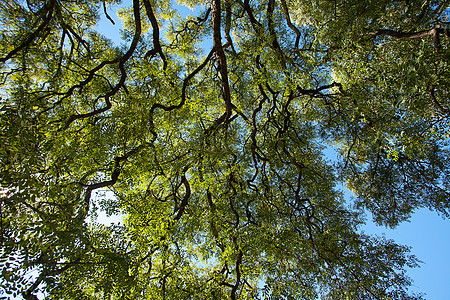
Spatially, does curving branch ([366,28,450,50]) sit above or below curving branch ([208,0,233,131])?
below

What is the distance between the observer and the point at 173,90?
7.47 m

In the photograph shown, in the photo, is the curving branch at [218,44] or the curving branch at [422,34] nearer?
the curving branch at [422,34]

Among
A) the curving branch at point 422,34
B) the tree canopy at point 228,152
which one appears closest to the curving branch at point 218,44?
the tree canopy at point 228,152

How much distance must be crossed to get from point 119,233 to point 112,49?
5638 millimetres

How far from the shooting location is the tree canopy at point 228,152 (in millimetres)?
4285

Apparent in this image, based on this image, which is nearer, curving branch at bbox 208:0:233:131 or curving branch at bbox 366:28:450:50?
curving branch at bbox 366:28:450:50

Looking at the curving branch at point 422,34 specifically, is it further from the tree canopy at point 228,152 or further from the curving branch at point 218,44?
the curving branch at point 218,44

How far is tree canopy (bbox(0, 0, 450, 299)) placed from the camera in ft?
14.1

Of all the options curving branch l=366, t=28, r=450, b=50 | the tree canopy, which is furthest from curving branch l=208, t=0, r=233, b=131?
curving branch l=366, t=28, r=450, b=50

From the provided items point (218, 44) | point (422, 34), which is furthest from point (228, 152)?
point (422, 34)

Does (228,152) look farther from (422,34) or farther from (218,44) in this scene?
(422,34)

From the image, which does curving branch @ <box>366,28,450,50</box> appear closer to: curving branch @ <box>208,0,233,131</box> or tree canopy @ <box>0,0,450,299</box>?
tree canopy @ <box>0,0,450,299</box>

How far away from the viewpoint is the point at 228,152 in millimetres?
5469

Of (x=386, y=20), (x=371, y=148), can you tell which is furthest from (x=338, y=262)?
(x=386, y=20)
